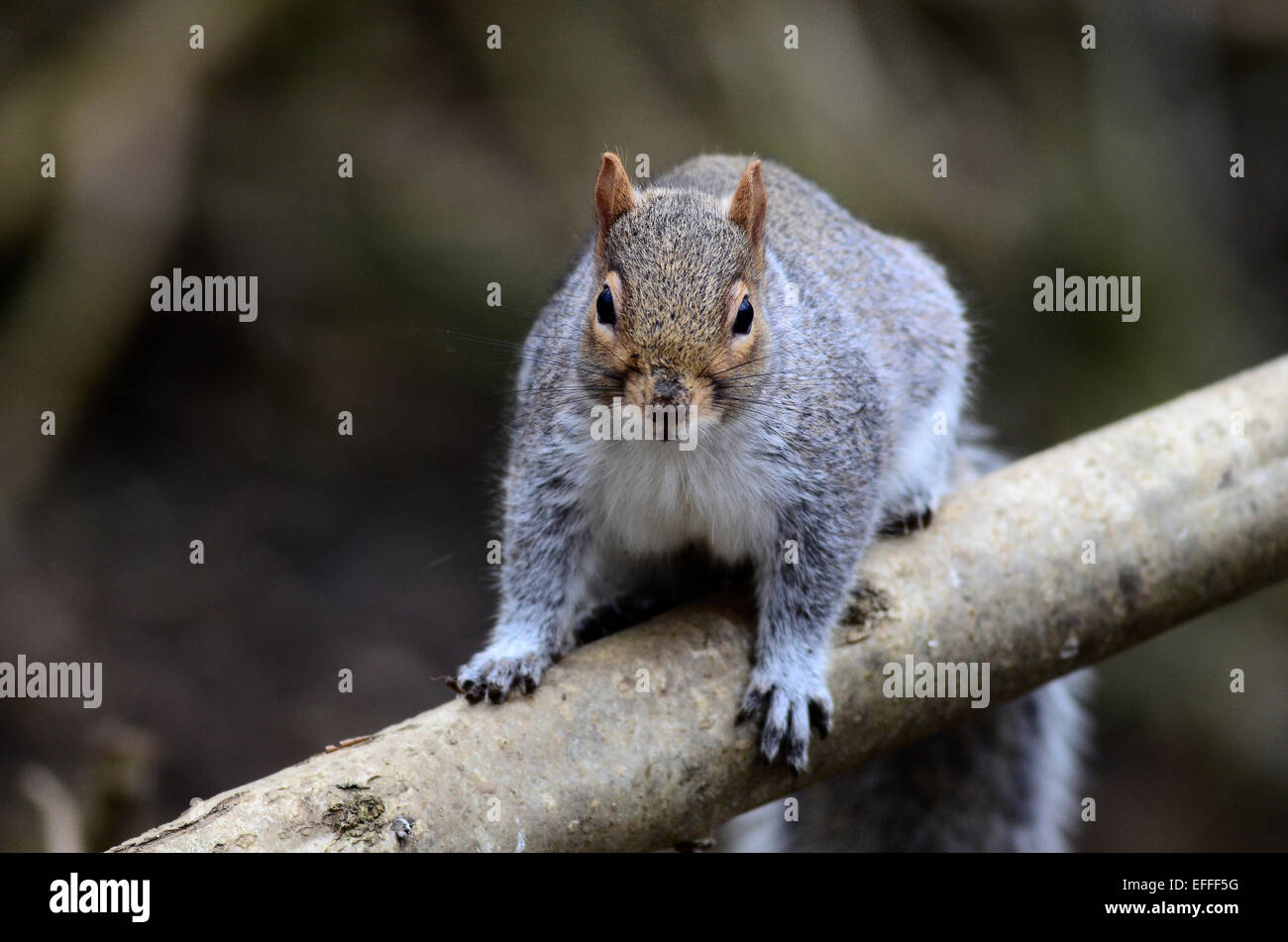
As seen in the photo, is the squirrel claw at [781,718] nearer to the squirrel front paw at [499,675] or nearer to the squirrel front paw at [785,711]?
the squirrel front paw at [785,711]

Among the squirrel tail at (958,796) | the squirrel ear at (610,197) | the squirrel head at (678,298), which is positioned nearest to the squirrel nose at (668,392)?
the squirrel head at (678,298)

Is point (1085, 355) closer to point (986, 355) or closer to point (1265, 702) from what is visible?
point (986, 355)

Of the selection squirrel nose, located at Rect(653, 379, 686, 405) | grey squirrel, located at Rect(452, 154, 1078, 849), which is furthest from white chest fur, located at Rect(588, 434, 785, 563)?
squirrel nose, located at Rect(653, 379, 686, 405)

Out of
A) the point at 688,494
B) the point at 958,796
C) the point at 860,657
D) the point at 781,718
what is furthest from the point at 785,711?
the point at 958,796

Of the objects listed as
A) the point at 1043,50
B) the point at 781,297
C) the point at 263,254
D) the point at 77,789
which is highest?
the point at 1043,50

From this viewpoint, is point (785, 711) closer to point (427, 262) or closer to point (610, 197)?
point (610, 197)

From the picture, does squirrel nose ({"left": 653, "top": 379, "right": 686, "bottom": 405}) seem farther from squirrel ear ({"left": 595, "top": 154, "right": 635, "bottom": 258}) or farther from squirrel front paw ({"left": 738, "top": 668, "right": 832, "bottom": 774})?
squirrel front paw ({"left": 738, "top": 668, "right": 832, "bottom": 774})
